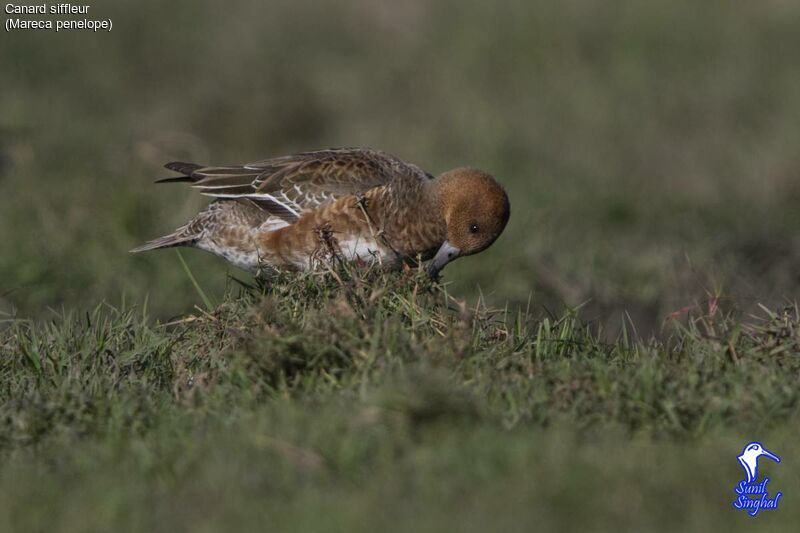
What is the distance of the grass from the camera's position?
393 cm

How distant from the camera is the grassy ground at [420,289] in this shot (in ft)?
13.4

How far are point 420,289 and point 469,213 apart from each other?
87 cm

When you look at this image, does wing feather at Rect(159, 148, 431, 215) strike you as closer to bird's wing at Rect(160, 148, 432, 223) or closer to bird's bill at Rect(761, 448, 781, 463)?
bird's wing at Rect(160, 148, 432, 223)

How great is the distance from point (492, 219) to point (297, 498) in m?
2.69

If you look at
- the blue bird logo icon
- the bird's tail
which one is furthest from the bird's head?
the blue bird logo icon

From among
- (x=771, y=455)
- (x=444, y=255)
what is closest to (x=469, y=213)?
(x=444, y=255)

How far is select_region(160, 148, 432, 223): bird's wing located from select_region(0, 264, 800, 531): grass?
2.87 ft

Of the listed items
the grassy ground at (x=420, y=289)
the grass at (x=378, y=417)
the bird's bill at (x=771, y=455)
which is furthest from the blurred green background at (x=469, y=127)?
the bird's bill at (x=771, y=455)

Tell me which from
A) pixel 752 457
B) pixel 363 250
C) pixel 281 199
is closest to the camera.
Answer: pixel 752 457

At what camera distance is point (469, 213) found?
639cm

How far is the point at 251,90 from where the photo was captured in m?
12.8

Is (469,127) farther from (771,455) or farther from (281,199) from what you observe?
(771,455)

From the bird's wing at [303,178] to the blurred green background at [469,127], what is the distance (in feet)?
3.27

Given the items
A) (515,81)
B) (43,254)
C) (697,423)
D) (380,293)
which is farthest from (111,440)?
(515,81)
